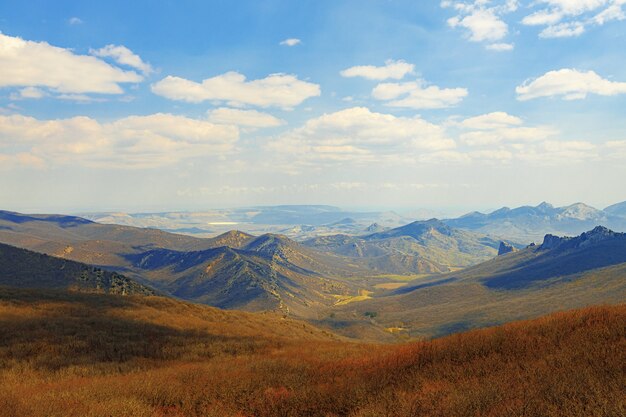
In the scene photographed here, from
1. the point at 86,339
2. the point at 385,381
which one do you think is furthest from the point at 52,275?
the point at 385,381

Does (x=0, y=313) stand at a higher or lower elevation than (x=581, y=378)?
lower

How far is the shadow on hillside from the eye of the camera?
31062 mm

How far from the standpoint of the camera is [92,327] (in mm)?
44500

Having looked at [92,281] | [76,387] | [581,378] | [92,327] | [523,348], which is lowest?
[92,281]

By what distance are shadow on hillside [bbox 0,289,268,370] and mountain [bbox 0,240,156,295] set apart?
316 ft

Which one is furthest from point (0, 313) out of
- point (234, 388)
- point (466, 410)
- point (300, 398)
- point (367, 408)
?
point (466, 410)

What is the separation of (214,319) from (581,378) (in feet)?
220

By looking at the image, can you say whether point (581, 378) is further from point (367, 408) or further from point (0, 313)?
point (0, 313)

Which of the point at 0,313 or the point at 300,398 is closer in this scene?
the point at 300,398

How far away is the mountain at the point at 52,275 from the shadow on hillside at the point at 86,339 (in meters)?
96.4

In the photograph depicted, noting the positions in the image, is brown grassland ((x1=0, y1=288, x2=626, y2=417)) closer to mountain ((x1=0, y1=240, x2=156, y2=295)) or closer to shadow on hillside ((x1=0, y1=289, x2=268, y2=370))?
shadow on hillside ((x1=0, y1=289, x2=268, y2=370))

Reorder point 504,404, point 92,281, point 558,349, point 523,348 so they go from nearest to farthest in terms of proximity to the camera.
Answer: point 504,404, point 558,349, point 523,348, point 92,281

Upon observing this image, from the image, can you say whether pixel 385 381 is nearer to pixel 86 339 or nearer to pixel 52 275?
pixel 86 339

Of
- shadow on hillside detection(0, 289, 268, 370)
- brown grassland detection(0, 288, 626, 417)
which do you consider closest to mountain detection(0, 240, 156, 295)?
shadow on hillside detection(0, 289, 268, 370)
